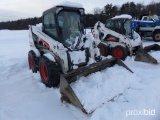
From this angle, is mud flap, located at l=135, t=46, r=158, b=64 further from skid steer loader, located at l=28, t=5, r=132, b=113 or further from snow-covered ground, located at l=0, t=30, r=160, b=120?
skid steer loader, located at l=28, t=5, r=132, b=113

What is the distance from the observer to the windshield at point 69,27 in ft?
18.3

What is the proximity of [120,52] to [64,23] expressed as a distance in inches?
167

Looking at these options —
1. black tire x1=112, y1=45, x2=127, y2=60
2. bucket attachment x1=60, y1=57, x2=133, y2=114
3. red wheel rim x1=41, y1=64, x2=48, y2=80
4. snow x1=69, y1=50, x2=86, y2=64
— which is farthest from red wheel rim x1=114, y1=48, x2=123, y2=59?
red wheel rim x1=41, y1=64, x2=48, y2=80

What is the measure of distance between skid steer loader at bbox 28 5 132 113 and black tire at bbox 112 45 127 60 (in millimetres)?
3105

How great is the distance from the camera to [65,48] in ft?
17.4

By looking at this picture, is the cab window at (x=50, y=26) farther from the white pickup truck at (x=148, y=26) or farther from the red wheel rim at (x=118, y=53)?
the white pickup truck at (x=148, y=26)

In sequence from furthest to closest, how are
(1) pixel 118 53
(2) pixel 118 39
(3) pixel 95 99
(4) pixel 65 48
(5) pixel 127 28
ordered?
(5) pixel 127 28 < (2) pixel 118 39 < (1) pixel 118 53 < (4) pixel 65 48 < (3) pixel 95 99

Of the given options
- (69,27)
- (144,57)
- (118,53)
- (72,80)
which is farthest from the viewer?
(118,53)

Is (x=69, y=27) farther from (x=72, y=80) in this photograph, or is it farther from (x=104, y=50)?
(x=104, y=50)

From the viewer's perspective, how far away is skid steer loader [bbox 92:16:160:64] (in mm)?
9117

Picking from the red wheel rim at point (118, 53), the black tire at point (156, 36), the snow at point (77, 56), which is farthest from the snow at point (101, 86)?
the black tire at point (156, 36)

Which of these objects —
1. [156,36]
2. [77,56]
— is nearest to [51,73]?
[77,56]

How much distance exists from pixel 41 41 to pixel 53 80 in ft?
5.87

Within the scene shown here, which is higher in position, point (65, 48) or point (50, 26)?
point (50, 26)
